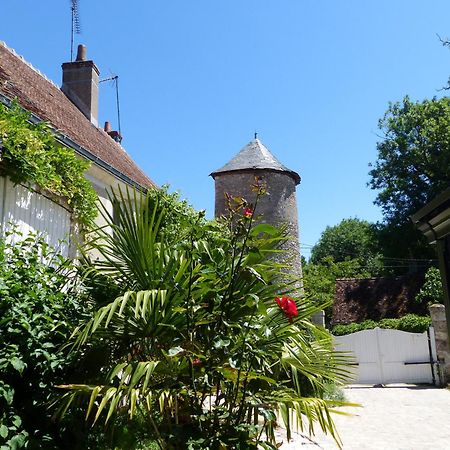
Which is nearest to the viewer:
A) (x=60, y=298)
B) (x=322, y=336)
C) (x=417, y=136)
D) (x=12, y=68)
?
(x=60, y=298)

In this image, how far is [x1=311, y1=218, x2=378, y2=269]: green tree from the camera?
46.0m

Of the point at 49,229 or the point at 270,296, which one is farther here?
the point at 49,229

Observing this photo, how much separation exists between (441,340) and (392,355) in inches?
109

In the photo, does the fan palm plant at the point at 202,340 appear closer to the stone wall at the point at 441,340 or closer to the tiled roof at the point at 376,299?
the stone wall at the point at 441,340

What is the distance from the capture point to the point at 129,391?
3.41 meters

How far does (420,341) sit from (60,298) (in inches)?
633

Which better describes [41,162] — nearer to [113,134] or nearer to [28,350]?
[28,350]

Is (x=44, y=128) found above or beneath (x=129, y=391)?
above

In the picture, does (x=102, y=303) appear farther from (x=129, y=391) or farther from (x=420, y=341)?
(x=420, y=341)

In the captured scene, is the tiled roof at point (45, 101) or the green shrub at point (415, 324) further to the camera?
the green shrub at point (415, 324)

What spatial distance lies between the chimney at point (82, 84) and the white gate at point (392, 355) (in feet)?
36.4

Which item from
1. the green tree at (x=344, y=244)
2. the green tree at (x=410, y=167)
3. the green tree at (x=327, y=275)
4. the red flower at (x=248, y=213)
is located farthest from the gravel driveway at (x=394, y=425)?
the green tree at (x=344, y=244)

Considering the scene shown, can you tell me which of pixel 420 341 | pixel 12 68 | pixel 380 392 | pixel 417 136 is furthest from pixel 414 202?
pixel 12 68

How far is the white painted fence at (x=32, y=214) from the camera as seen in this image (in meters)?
5.05
